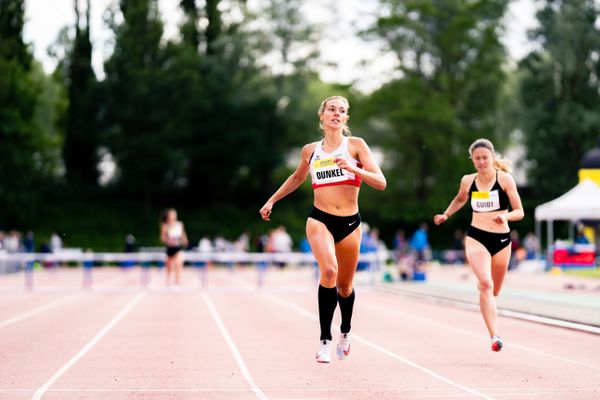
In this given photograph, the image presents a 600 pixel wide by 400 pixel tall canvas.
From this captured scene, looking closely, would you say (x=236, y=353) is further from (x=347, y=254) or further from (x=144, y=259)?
(x=144, y=259)

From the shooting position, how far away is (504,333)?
13195 mm

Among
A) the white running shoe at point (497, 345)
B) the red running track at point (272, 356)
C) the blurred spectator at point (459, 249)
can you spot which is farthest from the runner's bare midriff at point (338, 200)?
the blurred spectator at point (459, 249)

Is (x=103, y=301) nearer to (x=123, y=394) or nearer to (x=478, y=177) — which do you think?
(x=478, y=177)

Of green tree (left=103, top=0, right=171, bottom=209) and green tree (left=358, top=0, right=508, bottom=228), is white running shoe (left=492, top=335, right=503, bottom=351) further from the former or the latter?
green tree (left=103, top=0, right=171, bottom=209)

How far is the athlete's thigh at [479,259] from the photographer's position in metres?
9.98

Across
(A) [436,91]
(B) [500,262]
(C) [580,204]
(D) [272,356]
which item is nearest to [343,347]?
(D) [272,356]

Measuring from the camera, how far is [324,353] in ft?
27.6

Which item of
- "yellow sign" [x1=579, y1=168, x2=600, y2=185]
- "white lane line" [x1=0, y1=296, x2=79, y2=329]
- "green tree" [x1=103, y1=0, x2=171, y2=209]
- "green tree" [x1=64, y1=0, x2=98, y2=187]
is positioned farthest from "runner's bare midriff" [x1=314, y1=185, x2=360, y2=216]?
"green tree" [x1=64, y1=0, x2=98, y2=187]

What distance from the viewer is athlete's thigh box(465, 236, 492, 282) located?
9984mm

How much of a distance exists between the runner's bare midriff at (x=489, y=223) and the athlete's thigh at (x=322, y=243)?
7.84ft

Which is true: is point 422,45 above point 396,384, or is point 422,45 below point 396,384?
above

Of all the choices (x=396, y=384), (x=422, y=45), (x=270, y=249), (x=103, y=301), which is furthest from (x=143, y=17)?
(x=396, y=384)

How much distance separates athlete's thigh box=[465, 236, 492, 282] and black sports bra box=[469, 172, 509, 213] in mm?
362

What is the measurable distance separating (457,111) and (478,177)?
160 feet
